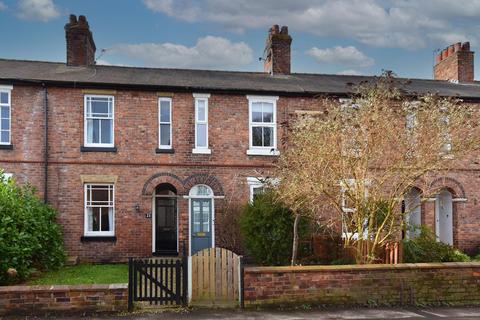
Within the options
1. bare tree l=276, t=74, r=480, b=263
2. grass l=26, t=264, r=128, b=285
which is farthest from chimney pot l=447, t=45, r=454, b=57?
grass l=26, t=264, r=128, b=285

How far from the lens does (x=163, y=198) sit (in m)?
19.2

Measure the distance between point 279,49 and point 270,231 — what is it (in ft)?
31.6

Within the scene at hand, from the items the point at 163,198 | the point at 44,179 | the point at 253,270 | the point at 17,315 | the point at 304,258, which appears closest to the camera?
the point at 17,315

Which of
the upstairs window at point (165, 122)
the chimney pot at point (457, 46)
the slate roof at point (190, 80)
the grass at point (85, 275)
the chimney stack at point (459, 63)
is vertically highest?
the chimney pot at point (457, 46)

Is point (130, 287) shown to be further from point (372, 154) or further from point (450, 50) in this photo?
point (450, 50)

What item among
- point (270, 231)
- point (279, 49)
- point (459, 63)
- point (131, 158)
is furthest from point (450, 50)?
point (131, 158)

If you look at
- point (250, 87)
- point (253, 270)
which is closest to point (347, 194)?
point (253, 270)

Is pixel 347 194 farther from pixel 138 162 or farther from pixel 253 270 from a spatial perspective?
pixel 138 162

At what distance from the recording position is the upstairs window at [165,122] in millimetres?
17297

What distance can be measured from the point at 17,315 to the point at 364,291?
6640 millimetres

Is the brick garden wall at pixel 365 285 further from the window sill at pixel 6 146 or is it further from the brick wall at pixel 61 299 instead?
the window sill at pixel 6 146

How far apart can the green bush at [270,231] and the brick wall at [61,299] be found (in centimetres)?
570

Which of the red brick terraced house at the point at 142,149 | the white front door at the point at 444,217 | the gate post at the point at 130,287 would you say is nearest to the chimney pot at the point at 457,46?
the red brick terraced house at the point at 142,149

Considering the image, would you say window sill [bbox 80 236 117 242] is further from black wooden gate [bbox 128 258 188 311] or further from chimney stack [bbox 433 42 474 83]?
chimney stack [bbox 433 42 474 83]
